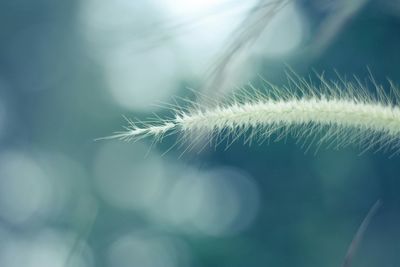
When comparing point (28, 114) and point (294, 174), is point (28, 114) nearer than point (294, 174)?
No

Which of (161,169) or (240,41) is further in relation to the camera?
(161,169)

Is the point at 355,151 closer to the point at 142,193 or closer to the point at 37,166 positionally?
the point at 142,193

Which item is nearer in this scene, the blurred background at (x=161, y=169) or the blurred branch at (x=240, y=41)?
the blurred branch at (x=240, y=41)

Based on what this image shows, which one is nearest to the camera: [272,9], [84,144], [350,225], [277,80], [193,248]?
[272,9]

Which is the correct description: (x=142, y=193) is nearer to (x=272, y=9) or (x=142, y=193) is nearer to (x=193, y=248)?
(x=193, y=248)

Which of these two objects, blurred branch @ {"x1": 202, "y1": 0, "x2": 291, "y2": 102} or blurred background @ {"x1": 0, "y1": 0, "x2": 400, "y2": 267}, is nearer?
blurred branch @ {"x1": 202, "y1": 0, "x2": 291, "y2": 102}

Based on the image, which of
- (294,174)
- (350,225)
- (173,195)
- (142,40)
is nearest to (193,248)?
(173,195)

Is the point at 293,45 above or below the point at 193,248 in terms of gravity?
above

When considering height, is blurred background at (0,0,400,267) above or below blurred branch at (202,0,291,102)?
above

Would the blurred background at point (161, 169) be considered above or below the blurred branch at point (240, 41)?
above

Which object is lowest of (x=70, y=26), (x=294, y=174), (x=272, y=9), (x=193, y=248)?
(x=272, y=9)

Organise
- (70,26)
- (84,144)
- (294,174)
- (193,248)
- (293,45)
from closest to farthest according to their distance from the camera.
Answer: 1. (293,45)
2. (294,174)
3. (193,248)
4. (84,144)
5. (70,26)
